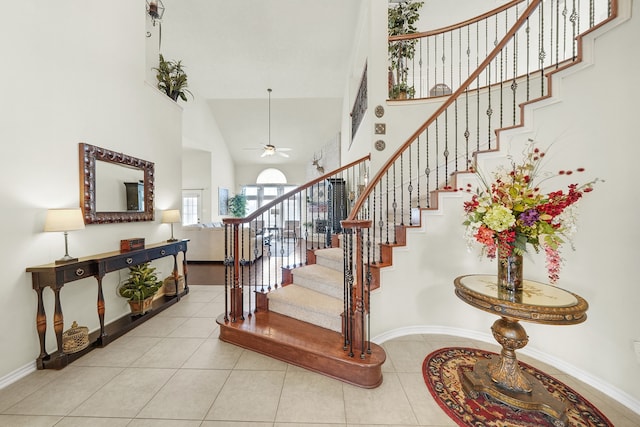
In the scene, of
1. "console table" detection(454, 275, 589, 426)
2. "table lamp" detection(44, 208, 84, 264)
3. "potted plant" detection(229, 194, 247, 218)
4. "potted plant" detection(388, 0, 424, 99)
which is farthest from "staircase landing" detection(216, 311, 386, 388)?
"potted plant" detection(229, 194, 247, 218)

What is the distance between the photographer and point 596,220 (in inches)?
73.9

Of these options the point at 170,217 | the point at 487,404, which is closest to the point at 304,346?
the point at 487,404

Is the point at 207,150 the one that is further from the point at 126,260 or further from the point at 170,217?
the point at 126,260

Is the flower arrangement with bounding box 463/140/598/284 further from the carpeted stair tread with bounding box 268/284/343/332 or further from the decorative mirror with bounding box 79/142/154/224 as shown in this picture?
the decorative mirror with bounding box 79/142/154/224

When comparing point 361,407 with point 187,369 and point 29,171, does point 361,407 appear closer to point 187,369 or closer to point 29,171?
point 187,369

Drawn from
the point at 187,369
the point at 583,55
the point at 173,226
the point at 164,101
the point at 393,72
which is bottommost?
the point at 187,369

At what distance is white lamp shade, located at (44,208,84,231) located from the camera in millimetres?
2092

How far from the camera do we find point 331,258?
118 inches

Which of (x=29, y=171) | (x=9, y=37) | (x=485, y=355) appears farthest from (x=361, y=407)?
(x=9, y=37)

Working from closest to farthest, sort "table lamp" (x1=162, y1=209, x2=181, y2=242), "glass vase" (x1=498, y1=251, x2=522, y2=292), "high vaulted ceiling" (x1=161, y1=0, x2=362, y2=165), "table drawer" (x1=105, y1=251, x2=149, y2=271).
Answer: "glass vase" (x1=498, y1=251, x2=522, y2=292)
"table drawer" (x1=105, y1=251, x2=149, y2=271)
"table lamp" (x1=162, y1=209, x2=181, y2=242)
"high vaulted ceiling" (x1=161, y1=0, x2=362, y2=165)

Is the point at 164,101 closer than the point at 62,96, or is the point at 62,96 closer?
the point at 62,96

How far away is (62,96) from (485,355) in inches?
183

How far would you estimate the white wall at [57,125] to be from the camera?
6.50 ft

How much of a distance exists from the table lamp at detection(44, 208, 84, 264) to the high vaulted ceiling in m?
4.09
